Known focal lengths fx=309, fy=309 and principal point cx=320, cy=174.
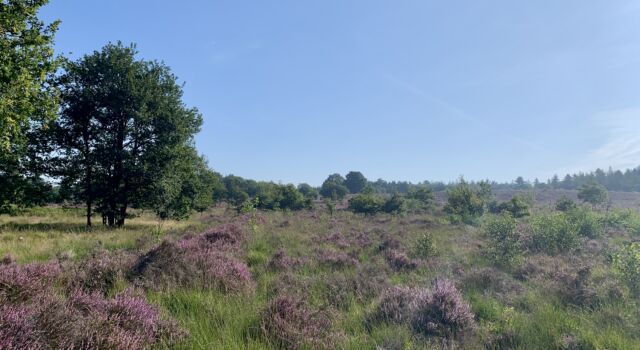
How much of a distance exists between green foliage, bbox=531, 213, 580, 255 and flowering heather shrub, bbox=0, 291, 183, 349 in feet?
50.1

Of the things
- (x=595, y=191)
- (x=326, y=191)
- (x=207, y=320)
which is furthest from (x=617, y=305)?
(x=326, y=191)

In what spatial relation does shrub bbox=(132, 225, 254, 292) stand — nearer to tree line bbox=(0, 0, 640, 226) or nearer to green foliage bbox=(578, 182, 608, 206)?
tree line bbox=(0, 0, 640, 226)

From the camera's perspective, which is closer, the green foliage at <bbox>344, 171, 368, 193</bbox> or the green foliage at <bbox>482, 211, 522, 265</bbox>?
the green foliage at <bbox>482, 211, 522, 265</bbox>

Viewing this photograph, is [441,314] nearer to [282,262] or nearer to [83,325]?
[83,325]

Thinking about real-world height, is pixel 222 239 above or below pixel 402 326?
above

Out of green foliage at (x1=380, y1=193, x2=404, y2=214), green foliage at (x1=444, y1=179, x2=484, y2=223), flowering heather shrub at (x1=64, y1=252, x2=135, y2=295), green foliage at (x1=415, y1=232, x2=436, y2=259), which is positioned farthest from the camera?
green foliage at (x1=380, y1=193, x2=404, y2=214)

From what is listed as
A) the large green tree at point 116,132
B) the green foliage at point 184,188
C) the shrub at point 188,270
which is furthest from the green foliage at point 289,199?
the shrub at point 188,270

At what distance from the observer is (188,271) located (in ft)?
21.0

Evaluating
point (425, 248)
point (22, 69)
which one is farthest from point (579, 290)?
point (22, 69)

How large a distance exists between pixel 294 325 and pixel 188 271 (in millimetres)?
3354

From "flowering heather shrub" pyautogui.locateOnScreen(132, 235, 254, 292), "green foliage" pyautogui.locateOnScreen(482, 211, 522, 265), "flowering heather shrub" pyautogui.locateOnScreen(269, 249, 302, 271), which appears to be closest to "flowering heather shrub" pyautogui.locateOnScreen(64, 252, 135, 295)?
"flowering heather shrub" pyautogui.locateOnScreen(132, 235, 254, 292)

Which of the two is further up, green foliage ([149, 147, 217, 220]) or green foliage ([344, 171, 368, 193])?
green foliage ([344, 171, 368, 193])

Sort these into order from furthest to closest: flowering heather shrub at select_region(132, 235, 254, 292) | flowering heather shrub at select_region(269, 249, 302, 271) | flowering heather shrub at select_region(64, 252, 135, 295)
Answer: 1. flowering heather shrub at select_region(269, 249, 302, 271)
2. flowering heather shrub at select_region(132, 235, 254, 292)
3. flowering heather shrub at select_region(64, 252, 135, 295)

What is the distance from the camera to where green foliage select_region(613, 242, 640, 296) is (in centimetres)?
645
